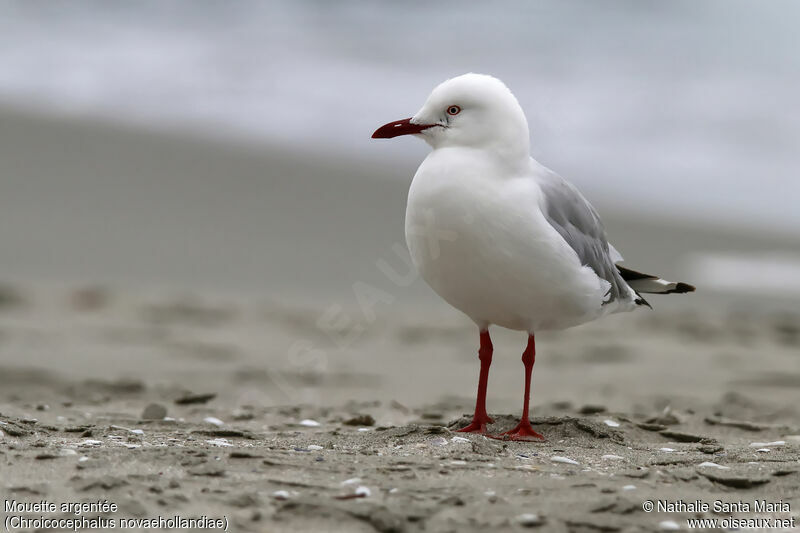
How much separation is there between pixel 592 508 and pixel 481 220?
58.6 inches

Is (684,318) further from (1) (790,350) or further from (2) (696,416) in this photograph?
(2) (696,416)

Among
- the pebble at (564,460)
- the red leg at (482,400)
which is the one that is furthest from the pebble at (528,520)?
the red leg at (482,400)

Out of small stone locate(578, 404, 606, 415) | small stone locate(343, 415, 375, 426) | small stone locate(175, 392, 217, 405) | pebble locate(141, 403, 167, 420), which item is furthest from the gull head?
small stone locate(175, 392, 217, 405)

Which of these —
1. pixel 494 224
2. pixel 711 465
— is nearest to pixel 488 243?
pixel 494 224

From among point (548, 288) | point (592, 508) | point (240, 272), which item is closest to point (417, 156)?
point (240, 272)

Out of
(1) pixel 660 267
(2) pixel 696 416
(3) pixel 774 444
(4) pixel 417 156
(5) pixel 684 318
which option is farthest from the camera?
(4) pixel 417 156

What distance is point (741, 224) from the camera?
51.0 ft

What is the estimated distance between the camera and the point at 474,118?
4.60m

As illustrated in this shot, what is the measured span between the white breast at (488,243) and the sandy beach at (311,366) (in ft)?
2.02

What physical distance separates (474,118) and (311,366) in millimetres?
3557

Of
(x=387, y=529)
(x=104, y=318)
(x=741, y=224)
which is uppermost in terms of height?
(x=741, y=224)

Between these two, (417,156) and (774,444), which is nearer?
(774,444)

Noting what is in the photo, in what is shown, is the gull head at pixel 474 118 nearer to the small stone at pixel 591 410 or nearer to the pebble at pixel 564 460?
the pebble at pixel 564 460

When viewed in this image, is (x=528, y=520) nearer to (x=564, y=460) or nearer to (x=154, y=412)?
(x=564, y=460)
